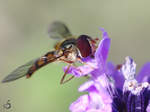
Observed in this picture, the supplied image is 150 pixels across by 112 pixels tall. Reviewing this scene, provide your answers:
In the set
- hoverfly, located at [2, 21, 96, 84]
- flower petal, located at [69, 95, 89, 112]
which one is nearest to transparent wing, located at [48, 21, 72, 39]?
hoverfly, located at [2, 21, 96, 84]

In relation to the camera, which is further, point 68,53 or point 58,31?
point 58,31

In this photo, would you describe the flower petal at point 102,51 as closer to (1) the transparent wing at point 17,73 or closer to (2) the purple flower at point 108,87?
(2) the purple flower at point 108,87

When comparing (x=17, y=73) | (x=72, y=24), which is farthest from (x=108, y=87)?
(x=72, y=24)

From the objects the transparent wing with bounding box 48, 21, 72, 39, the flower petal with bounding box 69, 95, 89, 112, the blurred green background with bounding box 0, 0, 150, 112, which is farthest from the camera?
the blurred green background with bounding box 0, 0, 150, 112

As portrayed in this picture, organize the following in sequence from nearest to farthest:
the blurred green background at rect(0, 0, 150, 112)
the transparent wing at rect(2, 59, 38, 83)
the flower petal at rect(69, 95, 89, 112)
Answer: the transparent wing at rect(2, 59, 38, 83)
the flower petal at rect(69, 95, 89, 112)
the blurred green background at rect(0, 0, 150, 112)

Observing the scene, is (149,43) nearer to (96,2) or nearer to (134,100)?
(96,2)

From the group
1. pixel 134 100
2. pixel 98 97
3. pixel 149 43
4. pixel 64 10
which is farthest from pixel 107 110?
pixel 64 10

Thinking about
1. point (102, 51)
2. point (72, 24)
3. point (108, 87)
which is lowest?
point (72, 24)

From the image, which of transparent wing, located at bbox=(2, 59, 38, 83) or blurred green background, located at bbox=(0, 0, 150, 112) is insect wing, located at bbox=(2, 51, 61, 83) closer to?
transparent wing, located at bbox=(2, 59, 38, 83)

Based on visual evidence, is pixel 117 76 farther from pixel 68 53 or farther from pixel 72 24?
pixel 72 24
